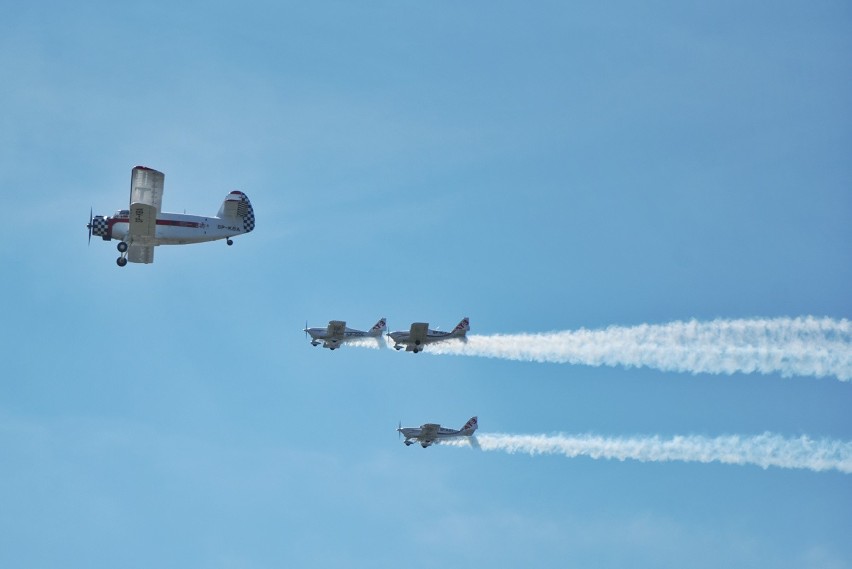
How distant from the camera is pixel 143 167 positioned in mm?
72375

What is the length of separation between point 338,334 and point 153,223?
59.7 feet

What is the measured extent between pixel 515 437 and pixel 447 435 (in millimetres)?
10855

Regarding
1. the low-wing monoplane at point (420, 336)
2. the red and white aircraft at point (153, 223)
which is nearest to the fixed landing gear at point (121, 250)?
the red and white aircraft at point (153, 223)

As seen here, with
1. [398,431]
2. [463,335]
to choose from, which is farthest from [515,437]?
[398,431]

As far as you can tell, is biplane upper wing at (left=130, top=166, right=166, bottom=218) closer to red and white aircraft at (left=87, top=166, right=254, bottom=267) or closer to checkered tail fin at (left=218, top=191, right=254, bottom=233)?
red and white aircraft at (left=87, top=166, right=254, bottom=267)

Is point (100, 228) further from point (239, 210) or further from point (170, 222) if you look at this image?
point (239, 210)

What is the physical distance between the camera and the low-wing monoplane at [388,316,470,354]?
77.6 m

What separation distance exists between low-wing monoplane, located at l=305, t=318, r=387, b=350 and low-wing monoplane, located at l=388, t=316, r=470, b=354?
9537 millimetres

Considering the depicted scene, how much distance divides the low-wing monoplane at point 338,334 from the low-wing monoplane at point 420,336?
954 centimetres

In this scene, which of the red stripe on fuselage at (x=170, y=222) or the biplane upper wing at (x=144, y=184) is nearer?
the biplane upper wing at (x=144, y=184)

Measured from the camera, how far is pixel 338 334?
8756cm

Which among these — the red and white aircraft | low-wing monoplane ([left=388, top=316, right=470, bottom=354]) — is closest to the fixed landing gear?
the red and white aircraft

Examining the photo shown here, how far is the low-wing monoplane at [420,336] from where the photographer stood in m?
77.6

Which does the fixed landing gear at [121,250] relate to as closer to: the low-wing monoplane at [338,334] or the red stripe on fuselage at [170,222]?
the red stripe on fuselage at [170,222]
